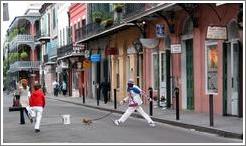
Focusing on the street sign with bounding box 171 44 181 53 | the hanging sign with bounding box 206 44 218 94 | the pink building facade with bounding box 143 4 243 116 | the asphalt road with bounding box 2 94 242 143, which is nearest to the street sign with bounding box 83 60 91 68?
the pink building facade with bounding box 143 4 243 116

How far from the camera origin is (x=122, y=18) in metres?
33.1

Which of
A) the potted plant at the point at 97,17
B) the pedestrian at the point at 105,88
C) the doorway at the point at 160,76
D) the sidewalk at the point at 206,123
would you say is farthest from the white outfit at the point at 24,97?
the potted plant at the point at 97,17

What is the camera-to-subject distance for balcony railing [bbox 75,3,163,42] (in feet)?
96.3

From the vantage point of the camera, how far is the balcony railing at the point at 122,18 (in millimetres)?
29356

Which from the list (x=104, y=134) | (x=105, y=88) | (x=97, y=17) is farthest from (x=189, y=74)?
(x=97, y=17)

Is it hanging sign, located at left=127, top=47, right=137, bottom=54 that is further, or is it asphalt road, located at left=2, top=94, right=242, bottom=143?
hanging sign, located at left=127, top=47, right=137, bottom=54

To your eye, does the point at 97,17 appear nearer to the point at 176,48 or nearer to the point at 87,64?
the point at 87,64

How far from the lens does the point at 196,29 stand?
24125 millimetres

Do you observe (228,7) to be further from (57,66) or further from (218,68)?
(57,66)

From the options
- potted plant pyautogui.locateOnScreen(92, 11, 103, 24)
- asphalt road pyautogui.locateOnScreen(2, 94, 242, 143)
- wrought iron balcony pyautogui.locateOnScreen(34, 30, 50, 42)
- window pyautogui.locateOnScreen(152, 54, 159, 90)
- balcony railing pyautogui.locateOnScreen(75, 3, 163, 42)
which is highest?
wrought iron balcony pyautogui.locateOnScreen(34, 30, 50, 42)

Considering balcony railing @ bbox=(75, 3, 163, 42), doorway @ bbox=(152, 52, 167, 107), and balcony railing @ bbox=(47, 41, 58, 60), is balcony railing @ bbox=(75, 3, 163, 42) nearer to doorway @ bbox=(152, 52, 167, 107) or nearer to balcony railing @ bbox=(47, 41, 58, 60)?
doorway @ bbox=(152, 52, 167, 107)

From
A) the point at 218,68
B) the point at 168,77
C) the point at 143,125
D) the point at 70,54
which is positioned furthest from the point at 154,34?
the point at 70,54

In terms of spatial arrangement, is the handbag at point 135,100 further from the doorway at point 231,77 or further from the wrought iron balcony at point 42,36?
the wrought iron balcony at point 42,36

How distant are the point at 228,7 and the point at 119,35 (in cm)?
1595
